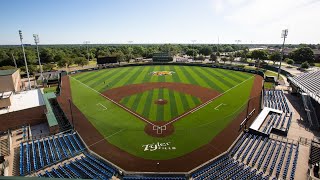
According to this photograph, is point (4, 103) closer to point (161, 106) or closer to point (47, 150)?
point (47, 150)

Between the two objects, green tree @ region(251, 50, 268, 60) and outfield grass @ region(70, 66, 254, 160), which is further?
green tree @ region(251, 50, 268, 60)

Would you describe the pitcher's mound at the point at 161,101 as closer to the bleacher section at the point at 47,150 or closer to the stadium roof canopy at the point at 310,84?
the bleacher section at the point at 47,150

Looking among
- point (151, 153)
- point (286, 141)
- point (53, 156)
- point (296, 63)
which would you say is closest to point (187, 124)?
point (151, 153)

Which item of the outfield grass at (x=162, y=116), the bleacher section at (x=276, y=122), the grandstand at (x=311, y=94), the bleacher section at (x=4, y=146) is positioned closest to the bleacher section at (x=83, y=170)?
the outfield grass at (x=162, y=116)

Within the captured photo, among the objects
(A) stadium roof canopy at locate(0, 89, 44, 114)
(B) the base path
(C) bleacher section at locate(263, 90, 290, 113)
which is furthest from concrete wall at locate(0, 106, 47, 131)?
(C) bleacher section at locate(263, 90, 290, 113)

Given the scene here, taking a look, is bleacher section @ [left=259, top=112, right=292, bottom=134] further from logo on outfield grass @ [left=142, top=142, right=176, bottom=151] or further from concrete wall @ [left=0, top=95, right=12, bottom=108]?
concrete wall @ [left=0, top=95, right=12, bottom=108]

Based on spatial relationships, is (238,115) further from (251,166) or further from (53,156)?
(53,156)
